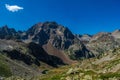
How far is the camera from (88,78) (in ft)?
218

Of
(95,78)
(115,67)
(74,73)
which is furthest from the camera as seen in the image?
(115,67)

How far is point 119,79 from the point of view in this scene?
195 ft

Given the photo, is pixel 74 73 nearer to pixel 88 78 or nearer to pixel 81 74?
pixel 81 74

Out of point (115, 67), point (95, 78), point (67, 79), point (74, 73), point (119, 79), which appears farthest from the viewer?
point (115, 67)

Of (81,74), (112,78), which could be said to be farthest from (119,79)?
(81,74)

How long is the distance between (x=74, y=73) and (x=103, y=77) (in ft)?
47.8

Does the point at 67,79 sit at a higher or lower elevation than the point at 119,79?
higher

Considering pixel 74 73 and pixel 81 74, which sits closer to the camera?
pixel 81 74

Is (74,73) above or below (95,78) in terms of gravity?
above

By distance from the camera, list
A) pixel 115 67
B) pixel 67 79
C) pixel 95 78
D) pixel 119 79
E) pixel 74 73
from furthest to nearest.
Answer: pixel 115 67 → pixel 74 73 → pixel 67 79 → pixel 95 78 → pixel 119 79

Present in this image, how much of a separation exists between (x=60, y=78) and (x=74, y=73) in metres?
5.11

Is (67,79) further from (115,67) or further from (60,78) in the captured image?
(115,67)

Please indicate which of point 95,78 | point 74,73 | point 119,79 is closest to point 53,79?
point 74,73

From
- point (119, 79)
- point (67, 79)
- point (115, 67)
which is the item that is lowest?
point (119, 79)
